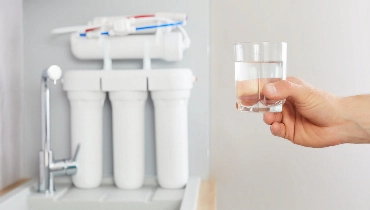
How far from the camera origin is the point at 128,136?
5.26 ft

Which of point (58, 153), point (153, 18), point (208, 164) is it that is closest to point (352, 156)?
point (208, 164)

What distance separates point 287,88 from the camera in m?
1.02

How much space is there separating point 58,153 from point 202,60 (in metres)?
0.52

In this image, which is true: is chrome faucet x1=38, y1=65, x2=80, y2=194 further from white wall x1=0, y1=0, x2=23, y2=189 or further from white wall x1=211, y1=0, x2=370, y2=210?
white wall x1=211, y1=0, x2=370, y2=210

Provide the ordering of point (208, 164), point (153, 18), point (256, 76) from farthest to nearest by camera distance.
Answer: point (208, 164) < point (153, 18) < point (256, 76)

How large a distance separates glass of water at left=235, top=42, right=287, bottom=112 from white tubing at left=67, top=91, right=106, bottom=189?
678mm

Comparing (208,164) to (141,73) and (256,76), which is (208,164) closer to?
(141,73)

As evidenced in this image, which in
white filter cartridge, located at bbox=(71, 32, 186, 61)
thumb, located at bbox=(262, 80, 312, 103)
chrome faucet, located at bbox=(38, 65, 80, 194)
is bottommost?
chrome faucet, located at bbox=(38, 65, 80, 194)

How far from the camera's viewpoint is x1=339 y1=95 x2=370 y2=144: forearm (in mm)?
1168

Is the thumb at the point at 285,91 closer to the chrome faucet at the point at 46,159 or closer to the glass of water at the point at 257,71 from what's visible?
the glass of water at the point at 257,71

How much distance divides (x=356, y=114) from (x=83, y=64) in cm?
86

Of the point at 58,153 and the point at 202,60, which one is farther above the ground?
the point at 202,60

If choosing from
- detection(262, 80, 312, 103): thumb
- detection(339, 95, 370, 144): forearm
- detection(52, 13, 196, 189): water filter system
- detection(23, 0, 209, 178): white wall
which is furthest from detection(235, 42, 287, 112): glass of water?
detection(23, 0, 209, 178): white wall

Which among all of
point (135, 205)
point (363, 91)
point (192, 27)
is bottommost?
point (135, 205)
